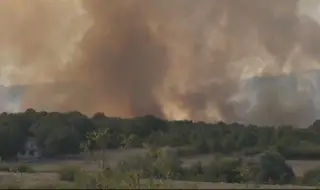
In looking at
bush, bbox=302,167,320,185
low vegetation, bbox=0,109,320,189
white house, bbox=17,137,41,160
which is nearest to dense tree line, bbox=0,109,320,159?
low vegetation, bbox=0,109,320,189

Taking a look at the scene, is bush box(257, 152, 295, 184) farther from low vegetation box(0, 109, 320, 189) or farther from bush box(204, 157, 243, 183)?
bush box(204, 157, 243, 183)

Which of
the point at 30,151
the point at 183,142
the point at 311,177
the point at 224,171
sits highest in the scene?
the point at 183,142

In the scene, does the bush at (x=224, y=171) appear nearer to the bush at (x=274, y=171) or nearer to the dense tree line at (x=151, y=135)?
the bush at (x=274, y=171)

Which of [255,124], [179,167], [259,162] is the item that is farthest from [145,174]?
[255,124]

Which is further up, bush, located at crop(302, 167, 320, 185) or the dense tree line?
the dense tree line

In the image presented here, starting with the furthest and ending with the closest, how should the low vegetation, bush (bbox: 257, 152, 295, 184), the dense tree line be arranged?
the dense tree line → the low vegetation → bush (bbox: 257, 152, 295, 184)

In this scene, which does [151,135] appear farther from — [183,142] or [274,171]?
[274,171]

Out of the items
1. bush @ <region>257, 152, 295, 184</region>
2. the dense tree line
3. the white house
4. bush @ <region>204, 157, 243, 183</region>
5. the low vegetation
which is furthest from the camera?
the dense tree line

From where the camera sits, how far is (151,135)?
2566 inches

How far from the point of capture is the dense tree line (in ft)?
191

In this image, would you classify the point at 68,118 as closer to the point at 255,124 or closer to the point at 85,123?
the point at 85,123

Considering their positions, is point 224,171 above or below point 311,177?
above

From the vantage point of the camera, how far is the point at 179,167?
4209 centimetres

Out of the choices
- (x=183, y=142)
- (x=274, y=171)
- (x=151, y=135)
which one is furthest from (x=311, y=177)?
(x=151, y=135)
